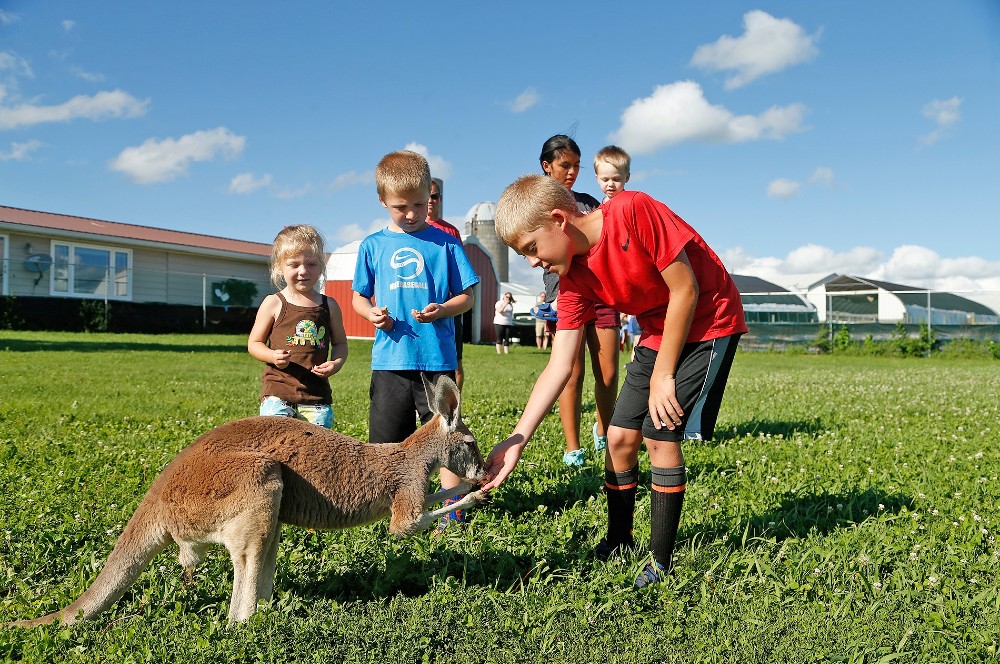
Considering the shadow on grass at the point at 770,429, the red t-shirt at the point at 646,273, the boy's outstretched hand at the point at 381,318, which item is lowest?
the shadow on grass at the point at 770,429

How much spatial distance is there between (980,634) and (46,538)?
13.7 ft

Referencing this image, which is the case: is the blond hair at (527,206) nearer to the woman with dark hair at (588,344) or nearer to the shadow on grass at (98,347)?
the woman with dark hair at (588,344)

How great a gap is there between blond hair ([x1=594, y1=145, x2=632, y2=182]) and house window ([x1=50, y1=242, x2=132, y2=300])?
1043 inches

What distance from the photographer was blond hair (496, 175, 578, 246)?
3.28 metres

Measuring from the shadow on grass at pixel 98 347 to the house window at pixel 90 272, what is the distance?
304 inches

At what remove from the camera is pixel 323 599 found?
331cm

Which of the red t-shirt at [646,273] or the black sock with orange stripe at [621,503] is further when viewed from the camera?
the black sock with orange stripe at [621,503]

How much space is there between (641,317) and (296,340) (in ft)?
6.60

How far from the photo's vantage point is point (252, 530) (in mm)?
2893

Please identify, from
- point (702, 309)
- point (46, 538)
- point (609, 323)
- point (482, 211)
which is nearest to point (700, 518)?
point (702, 309)

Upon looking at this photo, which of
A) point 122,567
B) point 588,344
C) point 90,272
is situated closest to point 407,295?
point 588,344

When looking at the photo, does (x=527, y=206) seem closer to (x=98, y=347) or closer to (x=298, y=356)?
(x=298, y=356)

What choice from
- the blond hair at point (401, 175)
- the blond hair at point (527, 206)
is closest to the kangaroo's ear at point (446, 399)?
the blond hair at point (527, 206)

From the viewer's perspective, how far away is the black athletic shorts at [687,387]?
11.5ft
